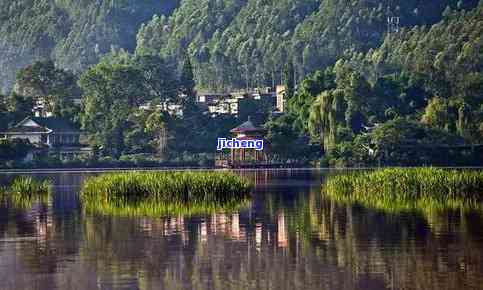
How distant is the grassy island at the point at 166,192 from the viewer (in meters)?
56.4

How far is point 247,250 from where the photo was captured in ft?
128

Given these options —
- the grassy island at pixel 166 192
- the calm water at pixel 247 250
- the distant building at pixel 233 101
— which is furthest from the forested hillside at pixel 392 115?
the calm water at pixel 247 250

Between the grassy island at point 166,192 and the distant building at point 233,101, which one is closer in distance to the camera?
the grassy island at point 166,192

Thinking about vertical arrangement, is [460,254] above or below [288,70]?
below

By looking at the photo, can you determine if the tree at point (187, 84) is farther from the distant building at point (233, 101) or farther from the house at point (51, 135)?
the house at point (51, 135)

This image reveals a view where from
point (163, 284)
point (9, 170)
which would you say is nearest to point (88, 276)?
point (163, 284)

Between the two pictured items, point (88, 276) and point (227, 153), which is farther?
point (227, 153)

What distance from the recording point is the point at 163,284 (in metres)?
32.3

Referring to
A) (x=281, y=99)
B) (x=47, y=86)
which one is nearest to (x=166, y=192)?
(x=47, y=86)

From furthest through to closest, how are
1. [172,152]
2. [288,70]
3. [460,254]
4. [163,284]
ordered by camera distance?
[288,70] < [172,152] < [460,254] < [163,284]

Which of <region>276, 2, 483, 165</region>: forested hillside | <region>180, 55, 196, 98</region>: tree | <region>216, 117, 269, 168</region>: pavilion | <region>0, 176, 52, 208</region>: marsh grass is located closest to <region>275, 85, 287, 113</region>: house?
<region>180, 55, 196, 98</region>: tree

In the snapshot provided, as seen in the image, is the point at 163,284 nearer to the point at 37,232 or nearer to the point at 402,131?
the point at 37,232

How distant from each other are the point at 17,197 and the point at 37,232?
20.6 metres

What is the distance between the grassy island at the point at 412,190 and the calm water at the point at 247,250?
3813mm
